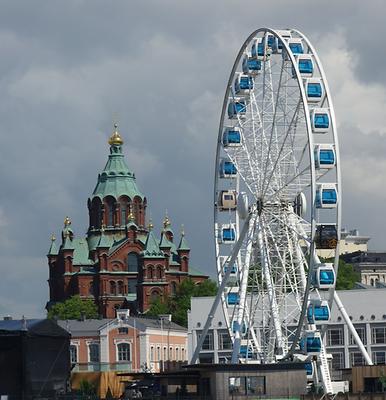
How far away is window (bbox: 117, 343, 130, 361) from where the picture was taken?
19812cm

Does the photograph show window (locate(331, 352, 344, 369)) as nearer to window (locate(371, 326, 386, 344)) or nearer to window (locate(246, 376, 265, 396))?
window (locate(371, 326, 386, 344))

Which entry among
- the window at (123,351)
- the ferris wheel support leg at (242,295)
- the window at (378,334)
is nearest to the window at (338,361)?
the window at (378,334)

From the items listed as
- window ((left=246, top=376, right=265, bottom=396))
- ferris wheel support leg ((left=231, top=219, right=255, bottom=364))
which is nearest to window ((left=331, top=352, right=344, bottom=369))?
ferris wheel support leg ((left=231, top=219, right=255, bottom=364))

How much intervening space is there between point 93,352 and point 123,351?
3847mm

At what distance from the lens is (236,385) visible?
326 ft

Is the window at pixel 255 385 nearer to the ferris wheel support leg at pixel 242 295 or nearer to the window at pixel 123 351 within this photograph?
the ferris wheel support leg at pixel 242 295

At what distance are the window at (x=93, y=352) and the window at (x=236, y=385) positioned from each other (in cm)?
9756

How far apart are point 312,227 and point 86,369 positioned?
8598 cm

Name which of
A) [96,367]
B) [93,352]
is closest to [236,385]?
[96,367]

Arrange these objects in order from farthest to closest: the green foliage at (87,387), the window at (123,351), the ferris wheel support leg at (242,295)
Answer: the window at (123,351) → the green foliage at (87,387) → the ferris wheel support leg at (242,295)

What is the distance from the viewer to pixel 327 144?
100 metres

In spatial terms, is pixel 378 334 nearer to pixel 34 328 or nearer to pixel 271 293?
pixel 271 293

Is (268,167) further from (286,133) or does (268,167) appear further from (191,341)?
(191,341)

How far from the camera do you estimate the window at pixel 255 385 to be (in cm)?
9931
